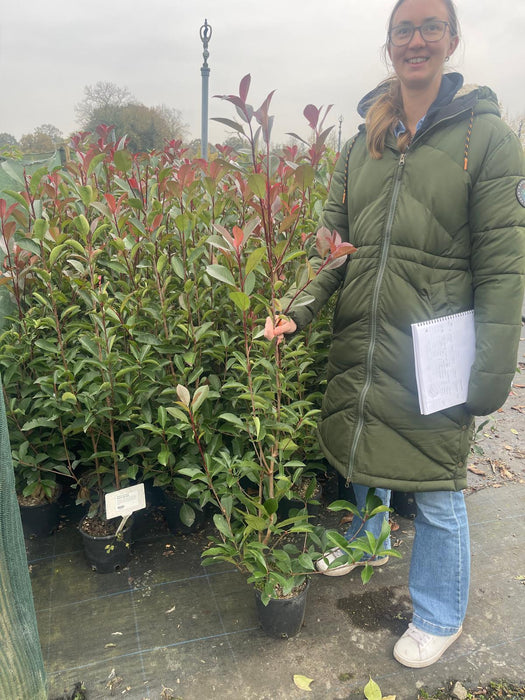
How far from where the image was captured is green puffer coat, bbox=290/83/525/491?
142 cm

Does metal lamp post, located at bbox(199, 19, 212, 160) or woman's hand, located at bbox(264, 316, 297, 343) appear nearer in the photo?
woman's hand, located at bbox(264, 316, 297, 343)

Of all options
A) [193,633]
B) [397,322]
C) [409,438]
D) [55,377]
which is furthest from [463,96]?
[193,633]

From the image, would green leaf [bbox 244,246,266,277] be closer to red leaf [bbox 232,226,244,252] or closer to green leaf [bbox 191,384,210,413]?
red leaf [bbox 232,226,244,252]

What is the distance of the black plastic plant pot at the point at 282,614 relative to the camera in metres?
1.84

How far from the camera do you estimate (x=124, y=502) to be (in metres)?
1.97

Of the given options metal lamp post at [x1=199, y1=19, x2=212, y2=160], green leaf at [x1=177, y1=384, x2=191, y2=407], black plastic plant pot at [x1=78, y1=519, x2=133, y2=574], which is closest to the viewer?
green leaf at [x1=177, y1=384, x2=191, y2=407]

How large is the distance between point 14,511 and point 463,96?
1.72m

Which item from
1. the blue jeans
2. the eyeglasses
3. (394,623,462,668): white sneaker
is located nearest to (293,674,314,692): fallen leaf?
(394,623,462,668): white sneaker

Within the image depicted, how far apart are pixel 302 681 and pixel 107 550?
95cm

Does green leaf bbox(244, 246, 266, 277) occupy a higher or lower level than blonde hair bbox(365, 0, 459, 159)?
lower

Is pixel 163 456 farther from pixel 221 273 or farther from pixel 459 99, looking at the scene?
pixel 459 99

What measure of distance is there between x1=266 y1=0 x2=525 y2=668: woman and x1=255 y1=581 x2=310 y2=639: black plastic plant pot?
1.25 ft

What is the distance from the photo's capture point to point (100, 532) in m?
2.21

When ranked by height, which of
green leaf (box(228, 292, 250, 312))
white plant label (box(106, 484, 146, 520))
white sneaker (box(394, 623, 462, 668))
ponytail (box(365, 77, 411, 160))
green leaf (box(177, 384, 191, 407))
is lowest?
white sneaker (box(394, 623, 462, 668))
